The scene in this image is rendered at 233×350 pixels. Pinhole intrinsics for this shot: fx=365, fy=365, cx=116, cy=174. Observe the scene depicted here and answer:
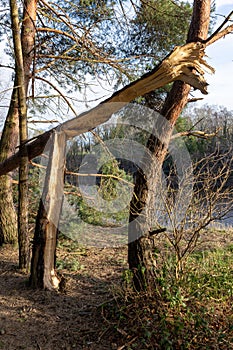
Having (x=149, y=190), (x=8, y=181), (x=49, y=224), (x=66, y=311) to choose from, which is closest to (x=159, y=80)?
(x=149, y=190)

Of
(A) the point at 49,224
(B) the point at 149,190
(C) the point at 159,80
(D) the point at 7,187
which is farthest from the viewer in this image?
(D) the point at 7,187

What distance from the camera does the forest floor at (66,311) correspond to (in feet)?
10.2

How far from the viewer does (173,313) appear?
3078mm

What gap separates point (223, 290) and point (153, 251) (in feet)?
2.62

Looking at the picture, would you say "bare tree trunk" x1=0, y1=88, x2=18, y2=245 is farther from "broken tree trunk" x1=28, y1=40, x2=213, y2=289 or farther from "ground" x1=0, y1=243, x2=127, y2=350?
"broken tree trunk" x1=28, y1=40, x2=213, y2=289

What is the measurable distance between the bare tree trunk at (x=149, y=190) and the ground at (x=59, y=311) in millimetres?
362

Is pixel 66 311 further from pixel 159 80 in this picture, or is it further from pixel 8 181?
pixel 8 181

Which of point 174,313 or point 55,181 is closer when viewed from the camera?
point 174,313

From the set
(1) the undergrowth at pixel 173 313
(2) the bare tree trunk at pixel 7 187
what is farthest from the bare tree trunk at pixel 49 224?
(2) the bare tree trunk at pixel 7 187

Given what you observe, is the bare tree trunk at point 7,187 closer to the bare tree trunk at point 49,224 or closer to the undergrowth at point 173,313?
the bare tree trunk at point 49,224

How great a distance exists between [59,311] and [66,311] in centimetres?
7

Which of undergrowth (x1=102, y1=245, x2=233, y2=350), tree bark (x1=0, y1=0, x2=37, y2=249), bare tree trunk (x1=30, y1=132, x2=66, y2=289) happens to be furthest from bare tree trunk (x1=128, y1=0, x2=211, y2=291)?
tree bark (x1=0, y1=0, x2=37, y2=249)

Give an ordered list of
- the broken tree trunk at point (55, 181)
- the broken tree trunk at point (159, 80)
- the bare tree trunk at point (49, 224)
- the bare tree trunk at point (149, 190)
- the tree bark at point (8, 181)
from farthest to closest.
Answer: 1. the tree bark at point (8, 181)
2. the bare tree trunk at point (49, 224)
3. the broken tree trunk at point (55, 181)
4. the broken tree trunk at point (159, 80)
5. the bare tree trunk at point (149, 190)

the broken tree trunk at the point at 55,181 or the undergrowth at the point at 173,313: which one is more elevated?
the broken tree trunk at the point at 55,181
